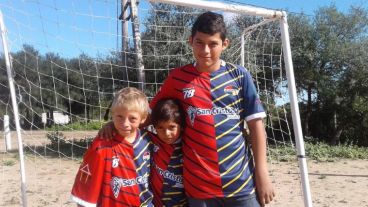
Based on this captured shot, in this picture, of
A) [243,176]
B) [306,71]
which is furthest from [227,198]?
[306,71]

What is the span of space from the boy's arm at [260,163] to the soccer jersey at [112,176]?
59 centimetres

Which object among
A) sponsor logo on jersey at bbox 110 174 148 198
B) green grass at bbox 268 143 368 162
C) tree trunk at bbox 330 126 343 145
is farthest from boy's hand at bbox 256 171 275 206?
tree trunk at bbox 330 126 343 145

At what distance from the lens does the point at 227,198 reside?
2141mm

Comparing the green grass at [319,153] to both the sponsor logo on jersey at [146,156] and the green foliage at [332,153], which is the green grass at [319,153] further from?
the sponsor logo on jersey at [146,156]

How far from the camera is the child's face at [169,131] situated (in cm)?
219

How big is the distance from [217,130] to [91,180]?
67 centimetres

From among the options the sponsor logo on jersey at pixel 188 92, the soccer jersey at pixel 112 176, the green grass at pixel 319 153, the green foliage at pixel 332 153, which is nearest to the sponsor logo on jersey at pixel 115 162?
the soccer jersey at pixel 112 176

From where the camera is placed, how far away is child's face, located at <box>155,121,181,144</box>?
219 centimetres

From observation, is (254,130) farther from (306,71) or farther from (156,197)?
(306,71)

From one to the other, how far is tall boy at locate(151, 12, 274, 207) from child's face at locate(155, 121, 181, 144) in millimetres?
53

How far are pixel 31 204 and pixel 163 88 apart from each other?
4.32 metres

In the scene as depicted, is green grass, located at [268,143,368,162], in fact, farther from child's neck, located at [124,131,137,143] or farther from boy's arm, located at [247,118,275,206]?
child's neck, located at [124,131,137,143]

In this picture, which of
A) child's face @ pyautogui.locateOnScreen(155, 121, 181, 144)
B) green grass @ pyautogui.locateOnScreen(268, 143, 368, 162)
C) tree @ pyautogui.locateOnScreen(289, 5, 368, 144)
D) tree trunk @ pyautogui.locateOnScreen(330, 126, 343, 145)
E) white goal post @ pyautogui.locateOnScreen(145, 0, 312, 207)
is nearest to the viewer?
child's face @ pyautogui.locateOnScreen(155, 121, 181, 144)

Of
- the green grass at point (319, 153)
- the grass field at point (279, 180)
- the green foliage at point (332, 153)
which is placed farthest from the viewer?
the green foliage at point (332, 153)
